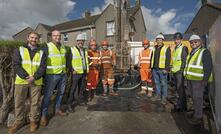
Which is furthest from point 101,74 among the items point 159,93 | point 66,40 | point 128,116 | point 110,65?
point 66,40

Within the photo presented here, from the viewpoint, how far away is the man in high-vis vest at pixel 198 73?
4.03 meters

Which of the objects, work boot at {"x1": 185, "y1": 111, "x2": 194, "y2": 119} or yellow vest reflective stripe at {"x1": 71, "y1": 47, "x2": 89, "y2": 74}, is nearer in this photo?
work boot at {"x1": 185, "y1": 111, "x2": 194, "y2": 119}

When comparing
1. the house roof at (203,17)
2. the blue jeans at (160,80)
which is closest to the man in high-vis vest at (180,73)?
the blue jeans at (160,80)

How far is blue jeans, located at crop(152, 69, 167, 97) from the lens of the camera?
6.14 metres

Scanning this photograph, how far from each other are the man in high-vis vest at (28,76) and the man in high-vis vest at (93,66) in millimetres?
2682

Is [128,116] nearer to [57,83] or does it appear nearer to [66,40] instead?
[57,83]

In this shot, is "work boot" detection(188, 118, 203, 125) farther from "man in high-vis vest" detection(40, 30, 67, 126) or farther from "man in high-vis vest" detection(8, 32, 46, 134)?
"man in high-vis vest" detection(8, 32, 46, 134)

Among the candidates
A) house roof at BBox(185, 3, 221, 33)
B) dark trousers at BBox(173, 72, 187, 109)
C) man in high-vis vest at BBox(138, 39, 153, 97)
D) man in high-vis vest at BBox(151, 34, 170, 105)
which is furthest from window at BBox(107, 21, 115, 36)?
dark trousers at BBox(173, 72, 187, 109)

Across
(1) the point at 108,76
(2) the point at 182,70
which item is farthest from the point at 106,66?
(2) the point at 182,70

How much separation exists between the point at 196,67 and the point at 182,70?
99cm

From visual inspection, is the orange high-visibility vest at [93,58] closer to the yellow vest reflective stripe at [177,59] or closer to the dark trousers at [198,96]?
the yellow vest reflective stripe at [177,59]

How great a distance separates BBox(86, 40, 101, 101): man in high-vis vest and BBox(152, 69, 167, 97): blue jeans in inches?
76.4

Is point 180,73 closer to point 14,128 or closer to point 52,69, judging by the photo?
point 52,69

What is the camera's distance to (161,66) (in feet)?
20.0
